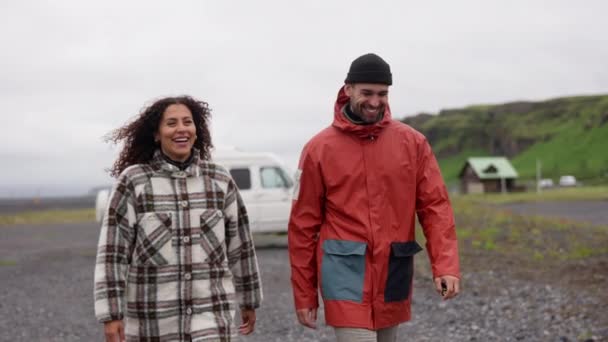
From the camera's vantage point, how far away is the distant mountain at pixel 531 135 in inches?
4505

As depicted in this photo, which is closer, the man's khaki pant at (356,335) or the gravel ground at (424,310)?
the man's khaki pant at (356,335)

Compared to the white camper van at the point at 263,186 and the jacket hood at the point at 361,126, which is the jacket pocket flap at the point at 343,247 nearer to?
the jacket hood at the point at 361,126

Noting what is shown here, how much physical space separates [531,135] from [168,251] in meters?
149

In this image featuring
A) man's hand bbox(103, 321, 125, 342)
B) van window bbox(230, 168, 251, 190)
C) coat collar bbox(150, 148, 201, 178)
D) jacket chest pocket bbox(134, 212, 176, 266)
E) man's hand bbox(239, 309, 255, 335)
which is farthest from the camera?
van window bbox(230, 168, 251, 190)

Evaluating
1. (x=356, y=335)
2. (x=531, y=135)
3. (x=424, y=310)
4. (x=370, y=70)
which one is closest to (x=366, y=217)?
(x=356, y=335)

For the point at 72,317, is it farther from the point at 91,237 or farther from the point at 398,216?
the point at 91,237

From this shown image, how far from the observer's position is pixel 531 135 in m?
146

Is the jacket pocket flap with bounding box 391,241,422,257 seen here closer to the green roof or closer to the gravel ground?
the gravel ground

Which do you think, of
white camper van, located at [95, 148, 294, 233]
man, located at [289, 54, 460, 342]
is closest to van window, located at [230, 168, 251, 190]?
white camper van, located at [95, 148, 294, 233]

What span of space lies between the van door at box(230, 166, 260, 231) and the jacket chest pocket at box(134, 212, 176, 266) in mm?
13397

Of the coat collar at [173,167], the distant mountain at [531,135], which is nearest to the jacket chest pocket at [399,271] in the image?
the coat collar at [173,167]

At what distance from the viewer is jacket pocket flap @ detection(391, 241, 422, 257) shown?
4.00 m

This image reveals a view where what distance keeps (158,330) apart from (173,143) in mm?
896

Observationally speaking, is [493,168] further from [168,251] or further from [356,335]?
[168,251]
